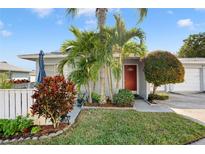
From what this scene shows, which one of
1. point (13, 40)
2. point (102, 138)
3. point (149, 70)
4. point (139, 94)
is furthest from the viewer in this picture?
point (13, 40)

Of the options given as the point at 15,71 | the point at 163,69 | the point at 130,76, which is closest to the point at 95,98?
the point at 163,69

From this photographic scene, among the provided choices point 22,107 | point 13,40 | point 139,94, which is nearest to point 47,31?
point 13,40

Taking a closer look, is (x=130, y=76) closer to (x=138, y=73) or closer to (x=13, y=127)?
(x=138, y=73)

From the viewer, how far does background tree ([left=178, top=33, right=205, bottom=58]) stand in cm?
3100

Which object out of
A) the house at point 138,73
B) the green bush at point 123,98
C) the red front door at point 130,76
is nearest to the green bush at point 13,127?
the green bush at point 123,98

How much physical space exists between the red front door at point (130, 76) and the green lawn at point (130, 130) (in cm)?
652

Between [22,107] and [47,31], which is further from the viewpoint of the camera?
[47,31]

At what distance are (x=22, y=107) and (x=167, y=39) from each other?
1745cm

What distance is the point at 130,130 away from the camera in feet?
22.0

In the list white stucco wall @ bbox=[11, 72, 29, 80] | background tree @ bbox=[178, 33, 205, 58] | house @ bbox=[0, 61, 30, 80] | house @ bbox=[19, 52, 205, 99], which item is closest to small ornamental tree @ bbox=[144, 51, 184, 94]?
house @ bbox=[19, 52, 205, 99]

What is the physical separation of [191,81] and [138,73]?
600 cm

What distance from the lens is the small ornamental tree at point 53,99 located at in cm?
648

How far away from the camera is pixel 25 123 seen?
21.5 ft
